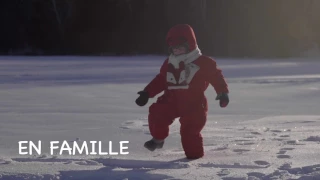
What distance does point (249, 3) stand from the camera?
80.2 feet

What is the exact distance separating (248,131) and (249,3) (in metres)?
20.6

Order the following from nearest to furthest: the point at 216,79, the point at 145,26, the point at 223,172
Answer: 1. the point at 223,172
2. the point at 216,79
3. the point at 145,26

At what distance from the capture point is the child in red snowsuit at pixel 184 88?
3.55 m

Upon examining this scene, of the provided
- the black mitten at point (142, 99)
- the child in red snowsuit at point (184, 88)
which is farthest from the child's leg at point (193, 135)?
the black mitten at point (142, 99)

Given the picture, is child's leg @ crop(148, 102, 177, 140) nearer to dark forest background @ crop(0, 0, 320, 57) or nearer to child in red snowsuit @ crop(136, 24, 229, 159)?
child in red snowsuit @ crop(136, 24, 229, 159)

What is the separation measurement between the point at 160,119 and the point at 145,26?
2010 cm

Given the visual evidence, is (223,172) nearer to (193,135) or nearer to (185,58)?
(193,135)

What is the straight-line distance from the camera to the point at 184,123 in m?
3.55

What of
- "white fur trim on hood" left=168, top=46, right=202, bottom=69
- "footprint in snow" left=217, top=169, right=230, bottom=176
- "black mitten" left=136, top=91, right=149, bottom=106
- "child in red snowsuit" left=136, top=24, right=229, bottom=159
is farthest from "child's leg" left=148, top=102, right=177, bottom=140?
"footprint in snow" left=217, top=169, right=230, bottom=176

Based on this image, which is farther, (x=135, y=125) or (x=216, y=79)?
(x=135, y=125)

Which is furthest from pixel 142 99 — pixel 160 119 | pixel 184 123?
pixel 184 123

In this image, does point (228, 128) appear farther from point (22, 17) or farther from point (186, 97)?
point (22, 17)

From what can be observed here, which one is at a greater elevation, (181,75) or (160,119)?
(181,75)

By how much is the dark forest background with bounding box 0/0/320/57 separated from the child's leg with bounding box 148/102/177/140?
61.7 ft
